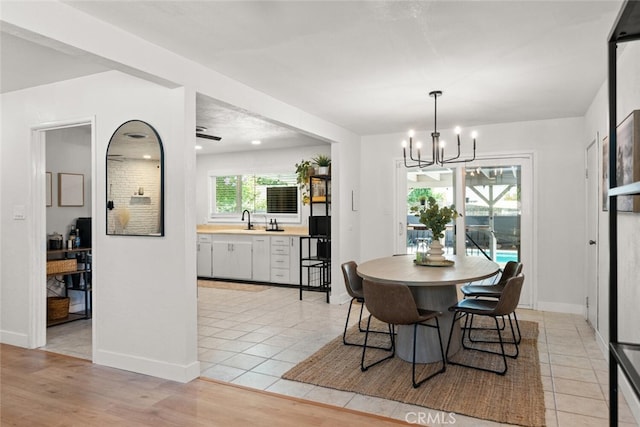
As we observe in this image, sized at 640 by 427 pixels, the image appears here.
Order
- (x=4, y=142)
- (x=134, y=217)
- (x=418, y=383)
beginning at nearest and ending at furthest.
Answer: (x=418, y=383) → (x=134, y=217) → (x=4, y=142)

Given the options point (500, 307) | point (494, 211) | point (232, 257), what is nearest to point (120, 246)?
point (500, 307)

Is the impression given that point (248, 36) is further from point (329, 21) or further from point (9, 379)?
point (9, 379)

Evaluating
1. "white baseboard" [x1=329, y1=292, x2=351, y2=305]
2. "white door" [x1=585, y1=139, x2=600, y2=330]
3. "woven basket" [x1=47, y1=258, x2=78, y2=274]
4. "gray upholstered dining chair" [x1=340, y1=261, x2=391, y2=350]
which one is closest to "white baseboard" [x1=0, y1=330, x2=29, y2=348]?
"woven basket" [x1=47, y1=258, x2=78, y2=274]

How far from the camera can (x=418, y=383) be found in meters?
2.99

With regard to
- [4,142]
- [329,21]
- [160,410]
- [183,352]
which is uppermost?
→ [329,21]

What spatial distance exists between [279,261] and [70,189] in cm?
314

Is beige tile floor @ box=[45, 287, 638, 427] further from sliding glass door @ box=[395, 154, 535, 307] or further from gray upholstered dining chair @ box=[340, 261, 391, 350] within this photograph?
sliding glass door @ box=[395, 154, 535, 307]

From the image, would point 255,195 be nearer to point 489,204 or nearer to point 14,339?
point 489,204

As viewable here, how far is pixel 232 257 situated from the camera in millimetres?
7312

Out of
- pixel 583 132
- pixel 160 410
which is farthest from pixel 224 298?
pixel 583 132

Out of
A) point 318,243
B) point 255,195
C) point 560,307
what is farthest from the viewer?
point 255,195

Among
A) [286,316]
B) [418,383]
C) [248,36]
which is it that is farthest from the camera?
[286,316]

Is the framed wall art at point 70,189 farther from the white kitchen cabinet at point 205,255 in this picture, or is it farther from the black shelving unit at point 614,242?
the black shelving unit at point 614,242

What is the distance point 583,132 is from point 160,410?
205 inches
